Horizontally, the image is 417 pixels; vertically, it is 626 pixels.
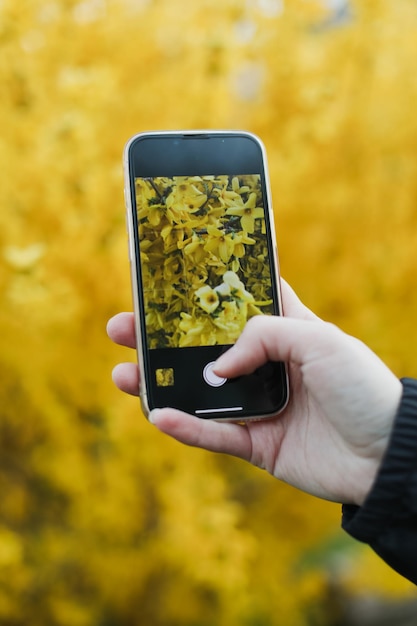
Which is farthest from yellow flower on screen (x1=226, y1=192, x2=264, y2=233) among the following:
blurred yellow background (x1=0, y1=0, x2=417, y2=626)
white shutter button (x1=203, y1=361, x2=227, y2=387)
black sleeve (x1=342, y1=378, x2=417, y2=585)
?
blurred yellow background (x1=0, y1=0, x2=417, y2=626)

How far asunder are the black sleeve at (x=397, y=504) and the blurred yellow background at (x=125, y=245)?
2.70ft

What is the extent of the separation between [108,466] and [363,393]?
3.80 ft

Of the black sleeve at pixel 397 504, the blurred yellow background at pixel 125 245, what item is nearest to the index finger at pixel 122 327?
the black sleeve at pixel 397 504

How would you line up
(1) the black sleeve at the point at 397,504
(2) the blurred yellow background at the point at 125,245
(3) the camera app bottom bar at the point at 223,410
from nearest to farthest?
(1) the black sleeve at the point at 397,504
(3) the camera app bottom bar at the point at 223,410
(2) the blurred yellow background at the point at 125,245

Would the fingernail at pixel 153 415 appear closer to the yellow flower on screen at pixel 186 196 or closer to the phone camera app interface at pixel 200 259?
the phone camera app interface at pixel 200 259

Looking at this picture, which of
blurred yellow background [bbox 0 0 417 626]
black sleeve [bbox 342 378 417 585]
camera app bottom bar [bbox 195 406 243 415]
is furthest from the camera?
blurred yellow background [bbox 0 0 417 626]

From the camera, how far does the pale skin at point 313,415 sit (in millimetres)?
746

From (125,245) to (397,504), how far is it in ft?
2.82

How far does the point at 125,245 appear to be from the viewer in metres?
1.45

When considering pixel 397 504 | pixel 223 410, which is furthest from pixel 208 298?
pixel 397 504

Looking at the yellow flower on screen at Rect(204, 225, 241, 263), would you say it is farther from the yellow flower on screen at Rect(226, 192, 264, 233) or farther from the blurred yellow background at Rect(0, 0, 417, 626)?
the blurred yellow background at Rect(0, 0, 417, 626)

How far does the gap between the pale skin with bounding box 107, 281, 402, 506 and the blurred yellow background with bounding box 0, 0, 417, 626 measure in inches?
25.9

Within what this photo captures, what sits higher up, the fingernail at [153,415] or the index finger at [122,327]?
the index finger at [122,327]

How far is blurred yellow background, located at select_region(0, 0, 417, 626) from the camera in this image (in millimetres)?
1553
